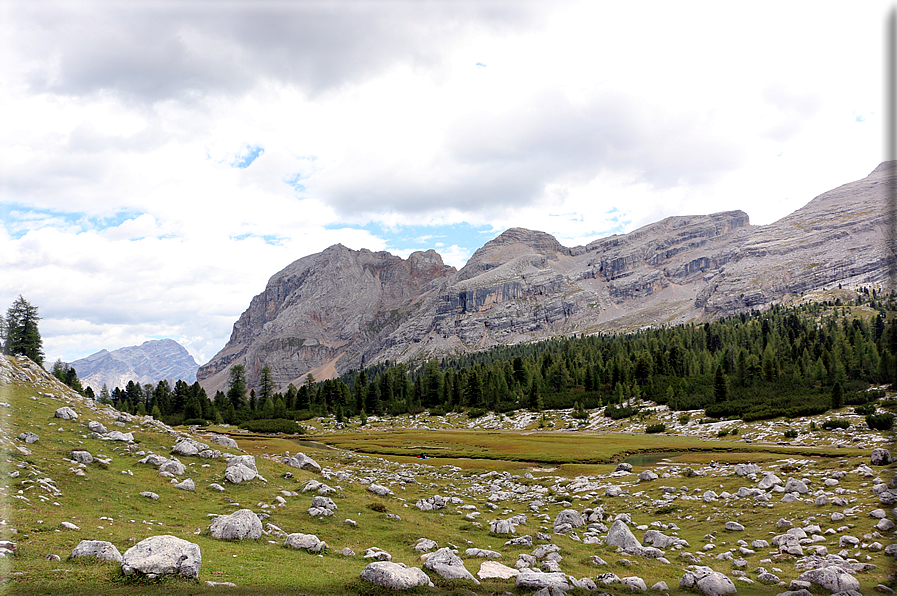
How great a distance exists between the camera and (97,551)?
504 inches

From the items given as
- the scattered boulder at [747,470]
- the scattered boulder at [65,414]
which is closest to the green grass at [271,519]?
the scattered boulder at [65,414]

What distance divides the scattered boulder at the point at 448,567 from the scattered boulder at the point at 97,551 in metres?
9.32

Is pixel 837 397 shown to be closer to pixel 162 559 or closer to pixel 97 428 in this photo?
pixel 162 559

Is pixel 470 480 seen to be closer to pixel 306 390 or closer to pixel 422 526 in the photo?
pixel 422 526

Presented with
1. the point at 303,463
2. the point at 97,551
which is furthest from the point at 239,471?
the point at 97,551

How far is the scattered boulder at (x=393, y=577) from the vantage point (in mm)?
12961

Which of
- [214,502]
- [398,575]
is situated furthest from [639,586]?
[214,502]

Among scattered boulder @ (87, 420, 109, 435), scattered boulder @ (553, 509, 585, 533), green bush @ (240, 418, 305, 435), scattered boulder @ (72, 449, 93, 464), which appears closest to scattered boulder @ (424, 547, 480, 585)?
scattered boulder @ (553, 509, 585, 533)

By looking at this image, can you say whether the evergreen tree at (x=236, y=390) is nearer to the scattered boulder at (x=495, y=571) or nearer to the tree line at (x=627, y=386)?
the tree line at (x=627, y=386)

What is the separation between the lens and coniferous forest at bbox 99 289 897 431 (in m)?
89.7

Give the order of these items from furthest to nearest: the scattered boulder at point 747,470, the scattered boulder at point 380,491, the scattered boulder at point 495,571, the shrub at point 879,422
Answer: the shrub at point 879,422
the scattered boulder at point 747,470
the scattered boulder at point 380,491
the scattered boulder at point 495,571

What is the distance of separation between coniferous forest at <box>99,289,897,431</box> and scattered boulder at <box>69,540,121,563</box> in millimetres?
86633

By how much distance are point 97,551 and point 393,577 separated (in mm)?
8606

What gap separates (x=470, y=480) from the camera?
4181 cm
